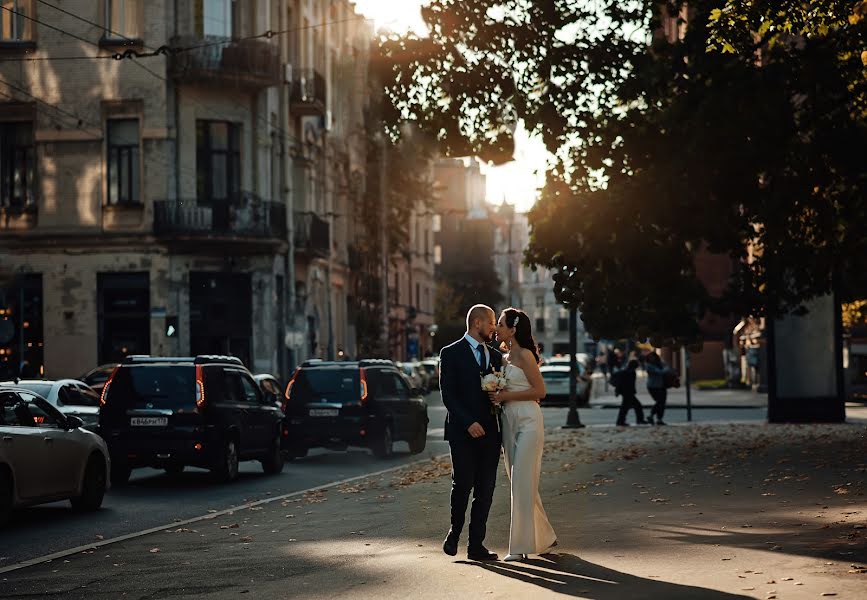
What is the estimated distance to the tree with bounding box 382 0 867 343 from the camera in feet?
76.1

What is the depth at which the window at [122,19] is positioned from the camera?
47.0m

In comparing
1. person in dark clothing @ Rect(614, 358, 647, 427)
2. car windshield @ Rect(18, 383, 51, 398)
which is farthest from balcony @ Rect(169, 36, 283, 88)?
car windshield @ Rect(18, 383, 51, 398)

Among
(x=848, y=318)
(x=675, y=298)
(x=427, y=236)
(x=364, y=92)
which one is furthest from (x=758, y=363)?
(x=427, y=236)

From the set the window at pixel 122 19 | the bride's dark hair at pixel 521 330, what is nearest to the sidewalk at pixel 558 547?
the bride's dark hair at pixel 521 330

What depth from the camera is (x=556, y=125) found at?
26.3 m

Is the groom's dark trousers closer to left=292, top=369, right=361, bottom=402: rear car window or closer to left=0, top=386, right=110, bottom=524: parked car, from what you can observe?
left=0, top=386, right=110, bottom=524: parked car

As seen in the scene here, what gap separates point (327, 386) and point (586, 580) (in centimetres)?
1743

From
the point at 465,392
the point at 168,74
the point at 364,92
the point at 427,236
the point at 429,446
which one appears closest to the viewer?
the point at 465,392

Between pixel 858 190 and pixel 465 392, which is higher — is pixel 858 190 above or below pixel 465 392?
above

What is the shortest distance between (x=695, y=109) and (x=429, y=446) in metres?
11.3

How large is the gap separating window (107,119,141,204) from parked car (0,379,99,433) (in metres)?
20.9

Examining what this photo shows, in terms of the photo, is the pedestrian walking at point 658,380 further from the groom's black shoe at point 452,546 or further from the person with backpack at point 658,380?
the groom's black shoe at point 452,546

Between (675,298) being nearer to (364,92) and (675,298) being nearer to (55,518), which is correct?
(55,518)

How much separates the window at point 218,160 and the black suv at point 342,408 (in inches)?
788
